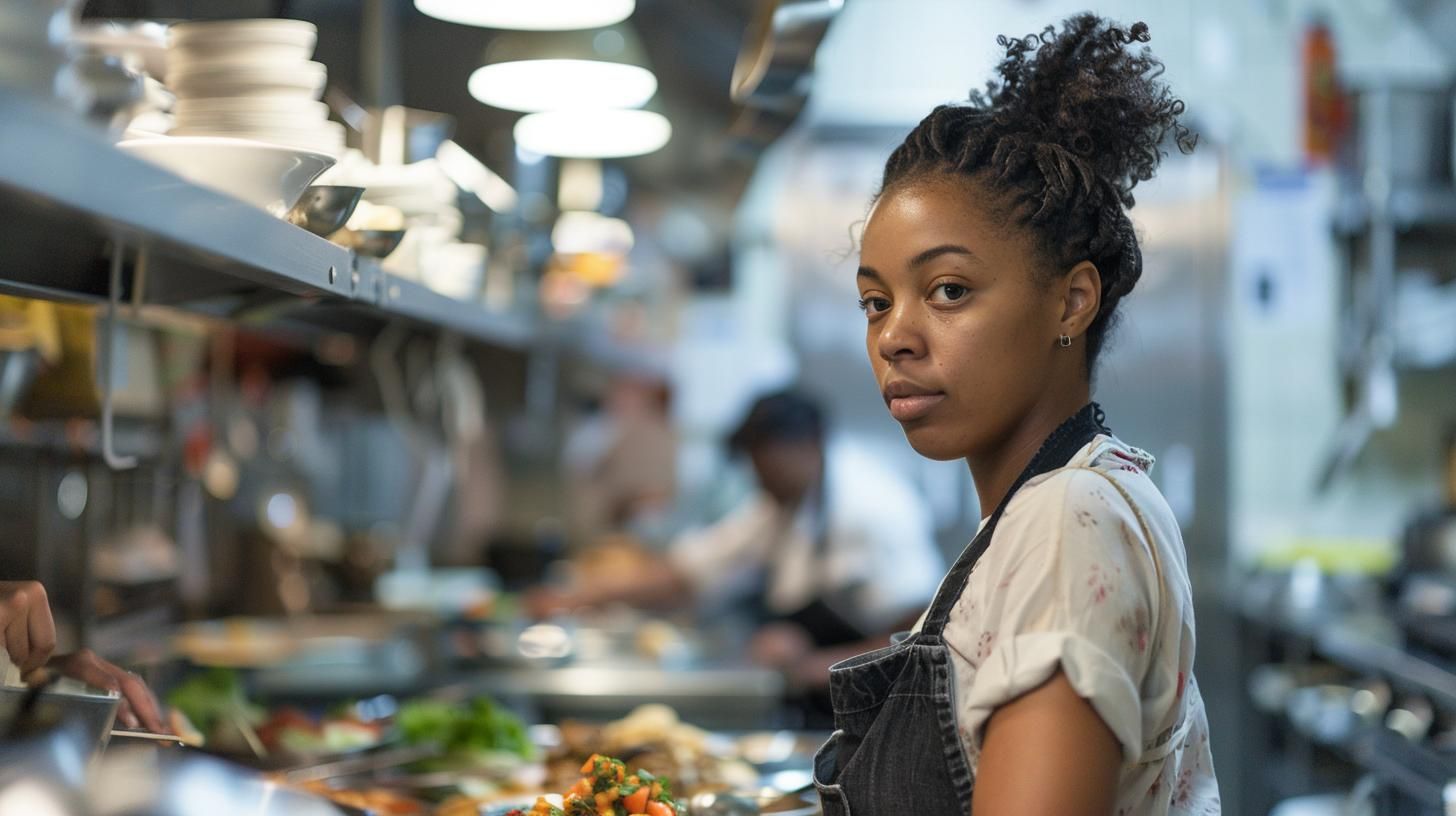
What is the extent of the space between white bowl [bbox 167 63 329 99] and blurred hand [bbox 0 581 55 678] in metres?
0.55

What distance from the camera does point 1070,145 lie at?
133cm

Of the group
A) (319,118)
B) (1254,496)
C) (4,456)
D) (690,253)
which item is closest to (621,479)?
(690,253)

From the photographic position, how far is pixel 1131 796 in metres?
1.23

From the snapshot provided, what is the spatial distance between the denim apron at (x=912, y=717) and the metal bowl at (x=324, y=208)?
2.69 feet

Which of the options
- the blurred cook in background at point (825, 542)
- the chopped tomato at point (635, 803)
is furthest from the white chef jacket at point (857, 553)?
the chopped tomato at point (635, 803)

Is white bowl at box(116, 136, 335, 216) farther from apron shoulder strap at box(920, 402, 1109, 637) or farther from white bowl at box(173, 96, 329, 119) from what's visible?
apron shoulder strap at box(920, 402, 1109, 637)

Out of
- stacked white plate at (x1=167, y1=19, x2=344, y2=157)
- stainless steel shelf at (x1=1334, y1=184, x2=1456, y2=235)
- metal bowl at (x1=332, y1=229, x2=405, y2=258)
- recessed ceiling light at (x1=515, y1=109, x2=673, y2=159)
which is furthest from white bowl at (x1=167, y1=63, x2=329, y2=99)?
stainless steel shelf at (x1=1334, y1=184, x2=1456, y2=235)

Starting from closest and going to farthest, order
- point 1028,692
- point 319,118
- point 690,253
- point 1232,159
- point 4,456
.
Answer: point 1028,692 < point 319,118 < point 4,456 < point 1232,159 < point 690,253

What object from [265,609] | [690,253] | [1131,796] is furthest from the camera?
[690,253]

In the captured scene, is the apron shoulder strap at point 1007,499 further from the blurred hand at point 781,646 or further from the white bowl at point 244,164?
the blurred hand at point 781,646

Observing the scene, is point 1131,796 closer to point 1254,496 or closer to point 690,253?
point 1254,496

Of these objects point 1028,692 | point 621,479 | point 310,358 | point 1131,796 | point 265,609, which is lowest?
point 621,479

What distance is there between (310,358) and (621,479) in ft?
7.93

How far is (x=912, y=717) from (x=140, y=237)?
0.77m
